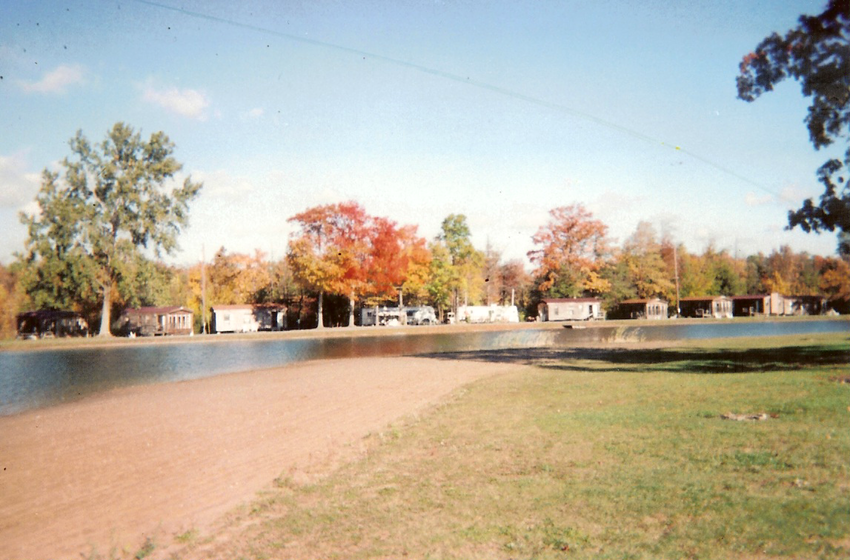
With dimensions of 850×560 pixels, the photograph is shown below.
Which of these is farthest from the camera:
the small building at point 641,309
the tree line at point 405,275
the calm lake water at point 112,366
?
the small building at point 641,309

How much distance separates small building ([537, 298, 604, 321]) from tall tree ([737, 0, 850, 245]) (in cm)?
6444

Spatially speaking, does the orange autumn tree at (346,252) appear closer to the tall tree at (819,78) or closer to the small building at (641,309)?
the small building at (641,309)

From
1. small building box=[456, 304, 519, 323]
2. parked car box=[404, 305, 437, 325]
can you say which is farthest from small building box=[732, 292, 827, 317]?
parked car box=[404, 305, 437, 325]

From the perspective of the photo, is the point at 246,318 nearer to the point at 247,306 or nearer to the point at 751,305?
the point at 247,306

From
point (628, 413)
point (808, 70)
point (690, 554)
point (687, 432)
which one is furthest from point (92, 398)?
point (808, 70)

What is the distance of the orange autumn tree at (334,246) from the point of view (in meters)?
62.2

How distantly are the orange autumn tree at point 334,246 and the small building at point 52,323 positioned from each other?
26933mm

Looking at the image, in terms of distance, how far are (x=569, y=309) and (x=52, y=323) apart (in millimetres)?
63472

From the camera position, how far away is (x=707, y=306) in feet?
290

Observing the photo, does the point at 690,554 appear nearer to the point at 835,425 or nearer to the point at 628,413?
the point at 835,425

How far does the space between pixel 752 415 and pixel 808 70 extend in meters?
8.13

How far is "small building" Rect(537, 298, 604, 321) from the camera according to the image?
7881 centimetres

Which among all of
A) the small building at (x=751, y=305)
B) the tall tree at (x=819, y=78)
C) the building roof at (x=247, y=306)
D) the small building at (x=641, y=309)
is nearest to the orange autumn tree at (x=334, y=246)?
the building roof at (x=247, y=306)

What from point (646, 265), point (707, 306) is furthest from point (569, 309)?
point (707, 306)
